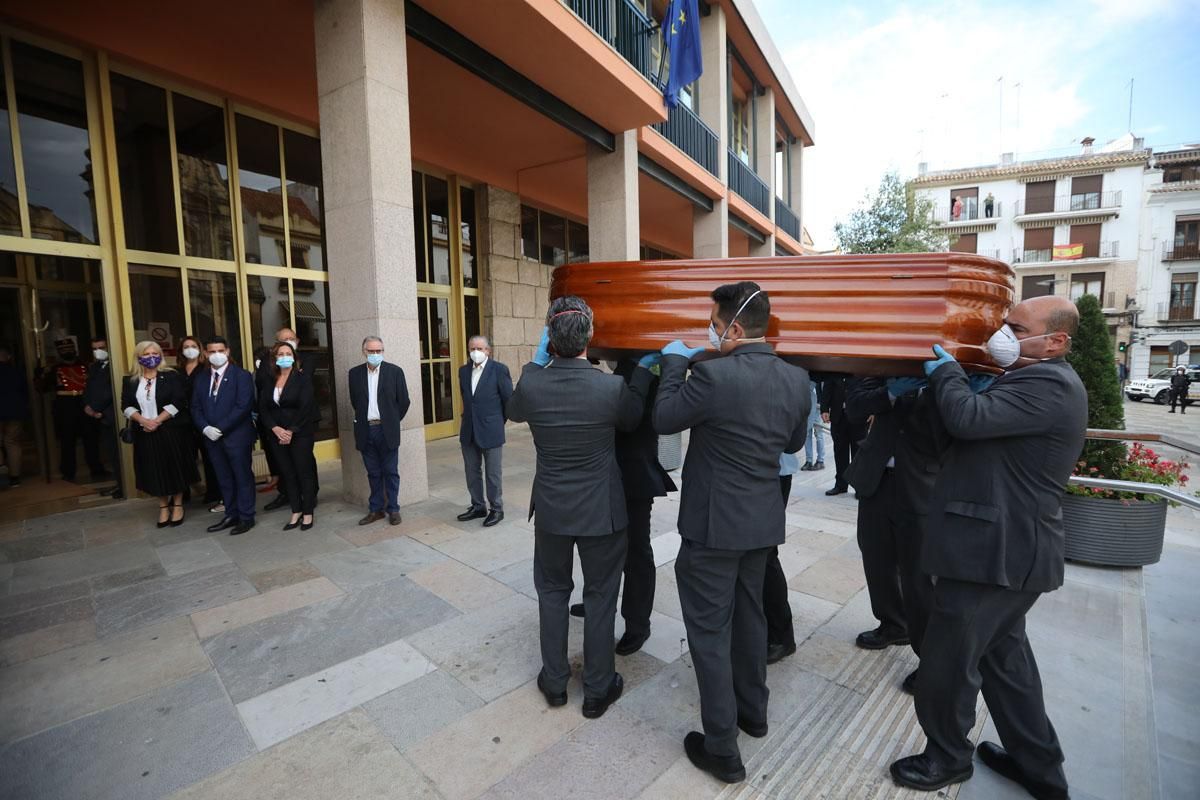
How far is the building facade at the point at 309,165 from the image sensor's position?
5.15 metres

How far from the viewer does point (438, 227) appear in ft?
31.0

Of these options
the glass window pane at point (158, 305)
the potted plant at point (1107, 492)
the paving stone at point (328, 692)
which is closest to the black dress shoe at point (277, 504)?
the glass window pane at point (158, 305)

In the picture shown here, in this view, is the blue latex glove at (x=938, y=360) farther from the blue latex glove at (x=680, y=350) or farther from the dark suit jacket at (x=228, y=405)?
the dark suit jacket at (x=228, y=405)

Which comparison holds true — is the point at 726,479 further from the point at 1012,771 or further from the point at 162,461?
the point at 162,461

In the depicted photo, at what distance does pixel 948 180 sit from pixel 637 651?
43.9 meters

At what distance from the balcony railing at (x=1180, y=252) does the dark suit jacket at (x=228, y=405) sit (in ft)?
146

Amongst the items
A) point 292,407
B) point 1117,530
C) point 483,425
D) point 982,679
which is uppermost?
point 292,407

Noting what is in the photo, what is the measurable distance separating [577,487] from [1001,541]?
154 cm

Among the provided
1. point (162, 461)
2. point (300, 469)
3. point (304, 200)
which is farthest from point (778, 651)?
point (304, 200)

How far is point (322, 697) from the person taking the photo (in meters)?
2.52

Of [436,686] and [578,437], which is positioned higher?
[578,437]

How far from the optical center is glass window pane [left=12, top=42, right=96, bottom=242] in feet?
17.4

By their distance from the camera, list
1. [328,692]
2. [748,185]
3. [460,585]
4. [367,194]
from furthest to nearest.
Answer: [748,185] → [367,194] → [460,585] → [328,692]

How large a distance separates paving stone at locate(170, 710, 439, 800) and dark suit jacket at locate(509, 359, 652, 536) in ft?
3.43
